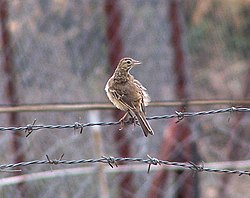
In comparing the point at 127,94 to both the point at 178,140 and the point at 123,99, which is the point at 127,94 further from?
the point at 178,140

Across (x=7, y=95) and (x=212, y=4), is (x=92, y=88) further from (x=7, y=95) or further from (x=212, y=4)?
(x=212, y=4)

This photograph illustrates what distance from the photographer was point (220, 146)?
19.2 meters

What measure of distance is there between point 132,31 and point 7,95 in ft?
7.53

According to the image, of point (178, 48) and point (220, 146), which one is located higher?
point (178, 48)

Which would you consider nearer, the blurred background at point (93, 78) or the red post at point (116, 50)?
the blurred background at point (93, 78)

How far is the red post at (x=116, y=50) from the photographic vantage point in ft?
34.4

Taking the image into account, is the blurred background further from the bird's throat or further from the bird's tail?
the bird's tail

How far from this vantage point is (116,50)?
1066 centimetres

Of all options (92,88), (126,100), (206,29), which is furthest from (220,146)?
(126,100)

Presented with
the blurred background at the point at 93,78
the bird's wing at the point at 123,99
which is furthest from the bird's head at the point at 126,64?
the blurred background at the point at 93,78

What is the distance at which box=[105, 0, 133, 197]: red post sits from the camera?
10476mm

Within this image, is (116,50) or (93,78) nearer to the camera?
(116,50)

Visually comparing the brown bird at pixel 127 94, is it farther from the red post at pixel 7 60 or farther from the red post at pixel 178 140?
the red post at pixel 7 60

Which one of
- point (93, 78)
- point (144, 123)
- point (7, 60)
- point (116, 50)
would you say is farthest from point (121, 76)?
point (93, 78)
